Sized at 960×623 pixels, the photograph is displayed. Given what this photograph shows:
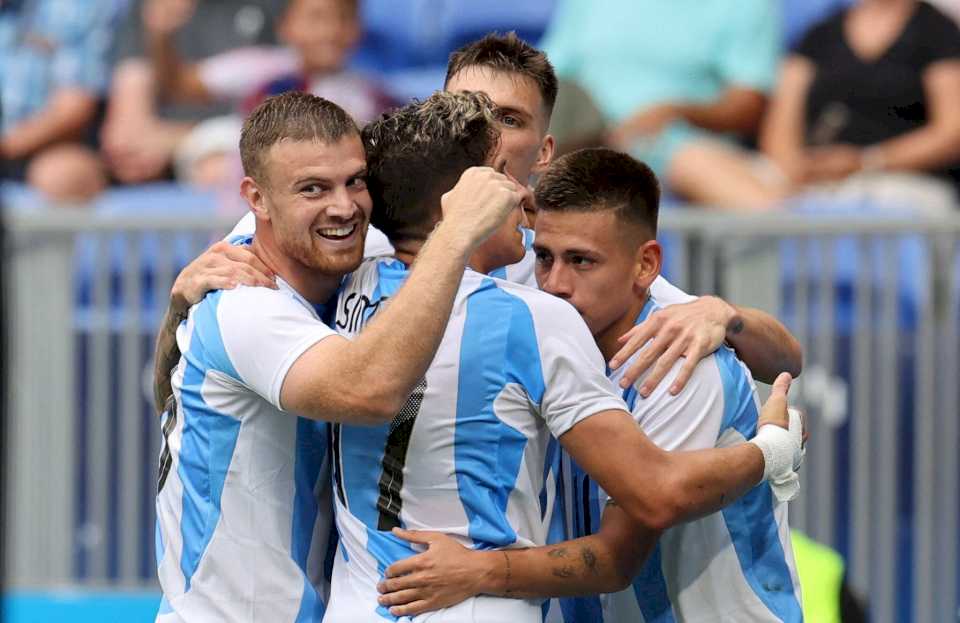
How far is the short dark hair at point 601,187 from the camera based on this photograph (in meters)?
3.93

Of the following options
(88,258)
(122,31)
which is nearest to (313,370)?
(88,258)

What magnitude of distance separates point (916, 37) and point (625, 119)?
1.65 metres

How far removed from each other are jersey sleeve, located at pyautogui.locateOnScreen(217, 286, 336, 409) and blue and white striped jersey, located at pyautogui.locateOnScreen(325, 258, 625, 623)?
23cm

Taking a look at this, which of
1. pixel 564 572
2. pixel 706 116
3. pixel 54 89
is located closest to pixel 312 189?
Result: pixel 564 572

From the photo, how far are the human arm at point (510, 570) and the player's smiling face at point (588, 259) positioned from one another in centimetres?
53

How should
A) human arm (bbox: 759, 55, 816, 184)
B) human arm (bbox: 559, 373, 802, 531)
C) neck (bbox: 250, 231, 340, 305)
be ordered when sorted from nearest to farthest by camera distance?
1. human arm (bbox: 559, 373, 802, 531)
2. neck (bbox: 250, 231, 340, 305)
3. human arm (bbox: 759, 55, 816, 184)

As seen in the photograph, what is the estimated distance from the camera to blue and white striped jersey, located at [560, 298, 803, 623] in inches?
154

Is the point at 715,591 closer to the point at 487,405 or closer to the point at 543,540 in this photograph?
the point at 543,540

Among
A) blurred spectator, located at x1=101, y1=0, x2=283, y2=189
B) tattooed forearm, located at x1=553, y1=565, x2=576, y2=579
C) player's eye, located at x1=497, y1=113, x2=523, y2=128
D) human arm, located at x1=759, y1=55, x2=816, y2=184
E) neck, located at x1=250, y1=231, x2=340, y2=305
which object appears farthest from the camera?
blurred spectator, located at x1=101, y1=0, x2=283, y2=189

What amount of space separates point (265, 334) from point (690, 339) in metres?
1.04

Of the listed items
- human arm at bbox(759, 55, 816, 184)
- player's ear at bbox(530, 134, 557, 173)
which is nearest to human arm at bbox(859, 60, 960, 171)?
human arm at bbox(759, 55, 816, 184)

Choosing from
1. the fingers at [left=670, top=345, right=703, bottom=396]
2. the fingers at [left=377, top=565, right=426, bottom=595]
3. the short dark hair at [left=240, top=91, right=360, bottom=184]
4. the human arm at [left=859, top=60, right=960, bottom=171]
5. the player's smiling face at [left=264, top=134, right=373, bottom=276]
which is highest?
the human arm at [left=859, top=60, right=960, bottom=171]

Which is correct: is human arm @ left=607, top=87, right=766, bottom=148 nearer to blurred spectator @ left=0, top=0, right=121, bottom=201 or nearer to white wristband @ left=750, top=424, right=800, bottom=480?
blurred spectator @ left=0, top=0, right=121, bottom=201

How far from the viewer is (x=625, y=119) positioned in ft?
29.5
